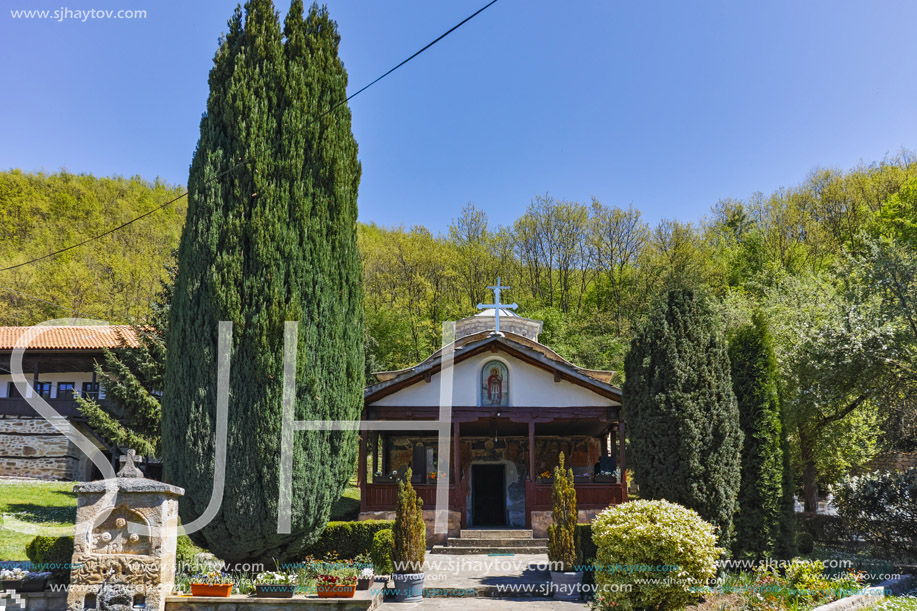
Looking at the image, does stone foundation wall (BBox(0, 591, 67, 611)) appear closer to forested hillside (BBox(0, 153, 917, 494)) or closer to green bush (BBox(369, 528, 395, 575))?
green bush (BBox(369, 528, 395, 575))

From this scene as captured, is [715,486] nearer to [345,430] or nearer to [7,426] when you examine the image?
[345,430]

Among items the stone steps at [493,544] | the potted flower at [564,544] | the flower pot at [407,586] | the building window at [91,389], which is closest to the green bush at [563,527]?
the potted flower at [564,544]

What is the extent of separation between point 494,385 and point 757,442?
652 centimetres

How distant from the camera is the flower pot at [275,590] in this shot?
846 cm

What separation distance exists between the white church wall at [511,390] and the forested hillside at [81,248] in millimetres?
17324

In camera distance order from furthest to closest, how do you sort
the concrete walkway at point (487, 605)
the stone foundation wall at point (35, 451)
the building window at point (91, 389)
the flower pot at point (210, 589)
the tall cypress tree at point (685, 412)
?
the building window at point (91, 389) < the stone foundation wall at point (35, 451) < the tall cypress tree at point (685, 412) < the concrete walkway at point (487, 605) < the flower pot at point (210, 589)

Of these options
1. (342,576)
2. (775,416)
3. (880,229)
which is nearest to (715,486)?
(775,416)

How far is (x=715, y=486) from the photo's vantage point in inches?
397

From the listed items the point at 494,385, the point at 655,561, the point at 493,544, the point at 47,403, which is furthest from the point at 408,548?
the point at 47,403

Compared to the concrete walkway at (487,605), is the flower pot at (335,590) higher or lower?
higher

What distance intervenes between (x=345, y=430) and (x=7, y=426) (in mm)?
18240

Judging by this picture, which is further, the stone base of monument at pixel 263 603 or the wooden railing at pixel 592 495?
the wooden railing at pixel 592 495

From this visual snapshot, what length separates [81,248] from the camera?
1284 inches

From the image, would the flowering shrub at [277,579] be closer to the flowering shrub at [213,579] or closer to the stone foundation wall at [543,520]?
the flowering shrub at [213,579]
